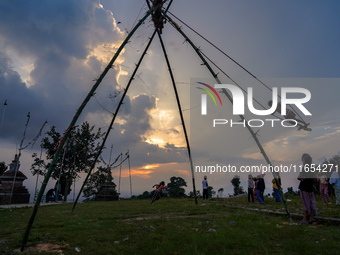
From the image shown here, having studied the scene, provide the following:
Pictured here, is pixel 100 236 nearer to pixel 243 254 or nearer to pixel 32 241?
pixel 32 241

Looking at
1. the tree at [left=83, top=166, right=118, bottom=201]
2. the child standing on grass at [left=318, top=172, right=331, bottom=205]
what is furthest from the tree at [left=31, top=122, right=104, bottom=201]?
the child standing on grass at [left=318, top=172, right=331, bottom=205]

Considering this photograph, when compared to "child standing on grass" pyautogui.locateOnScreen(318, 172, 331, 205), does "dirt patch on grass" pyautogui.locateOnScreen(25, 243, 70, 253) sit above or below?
below

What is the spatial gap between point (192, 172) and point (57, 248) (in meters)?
10.9

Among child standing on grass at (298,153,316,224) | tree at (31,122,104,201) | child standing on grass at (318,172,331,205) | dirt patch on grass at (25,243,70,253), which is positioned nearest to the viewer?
dirt patch on grass at (25,243,70,253)

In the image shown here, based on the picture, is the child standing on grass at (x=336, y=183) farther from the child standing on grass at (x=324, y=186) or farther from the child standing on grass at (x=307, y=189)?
the child standing on grass at (x=307, y=189)

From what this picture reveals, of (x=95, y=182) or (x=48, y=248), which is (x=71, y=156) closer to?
(x=95, y=182)

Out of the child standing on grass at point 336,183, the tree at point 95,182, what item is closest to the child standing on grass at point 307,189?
the child standing on grass at point 336,183

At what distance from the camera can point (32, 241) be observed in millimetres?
6422

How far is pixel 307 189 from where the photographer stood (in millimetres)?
8875

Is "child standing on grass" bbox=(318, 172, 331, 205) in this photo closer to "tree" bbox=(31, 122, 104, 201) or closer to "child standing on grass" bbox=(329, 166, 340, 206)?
"child standing on grass" bbox=(329, 166, 340, 206)

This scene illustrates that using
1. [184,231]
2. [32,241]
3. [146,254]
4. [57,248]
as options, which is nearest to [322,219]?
[184,231]

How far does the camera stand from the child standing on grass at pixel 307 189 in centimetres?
875

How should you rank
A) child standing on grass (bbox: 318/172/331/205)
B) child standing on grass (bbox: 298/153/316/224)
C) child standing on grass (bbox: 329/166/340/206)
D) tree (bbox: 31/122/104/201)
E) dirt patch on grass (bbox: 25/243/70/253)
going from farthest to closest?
tree (bbox: 31/122/104/201) < child standing on grass (bbox: 318/172/331/205) < child standing on grass (bbox: 329/166/340/206) < child standing on grass (bbox: 298/153/316/224) < dirt patch on grass (bbox: 25/243/70/253)

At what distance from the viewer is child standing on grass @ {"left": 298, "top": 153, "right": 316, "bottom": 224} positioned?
8750 millimetres
